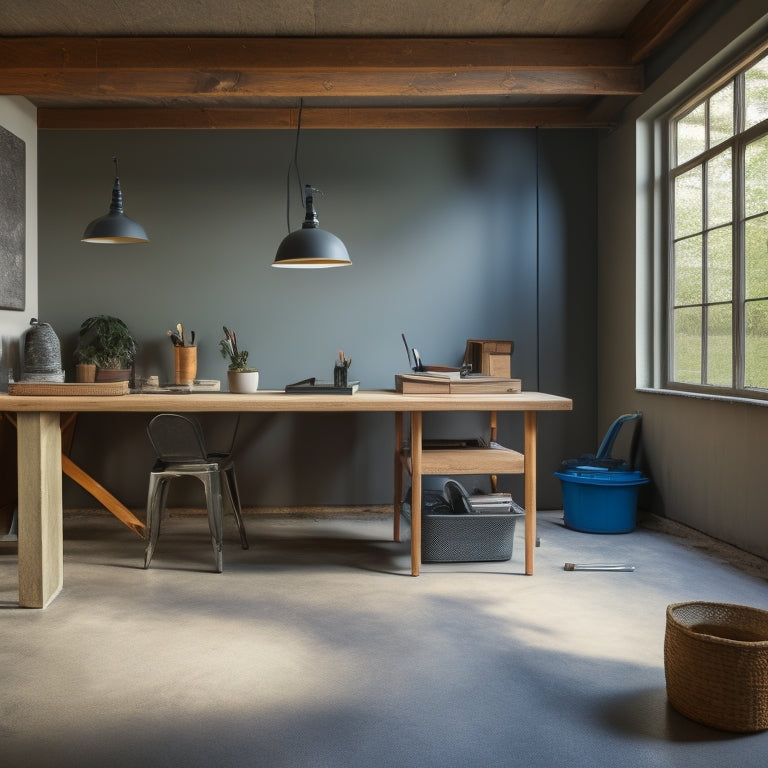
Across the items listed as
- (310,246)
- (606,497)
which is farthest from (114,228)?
(606,497)

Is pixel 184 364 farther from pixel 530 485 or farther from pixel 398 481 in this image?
pixel 530 485

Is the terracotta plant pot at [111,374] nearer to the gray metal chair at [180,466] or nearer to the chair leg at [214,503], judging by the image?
the gray metal chair at [180,466]

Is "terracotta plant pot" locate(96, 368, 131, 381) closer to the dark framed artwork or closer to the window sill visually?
the dark framed artwork

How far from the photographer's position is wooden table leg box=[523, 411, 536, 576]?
12.5 ft

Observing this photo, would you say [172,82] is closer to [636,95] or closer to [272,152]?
[272,152]

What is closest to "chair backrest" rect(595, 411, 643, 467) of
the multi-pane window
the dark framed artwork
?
the multi-pane window

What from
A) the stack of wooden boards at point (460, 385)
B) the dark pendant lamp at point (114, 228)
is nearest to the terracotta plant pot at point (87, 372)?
the dark pendant lamp at point (114, 228)

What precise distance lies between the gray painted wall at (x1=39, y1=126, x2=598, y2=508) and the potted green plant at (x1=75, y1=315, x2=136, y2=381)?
0.14m

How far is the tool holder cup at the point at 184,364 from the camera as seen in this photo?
5.22 m

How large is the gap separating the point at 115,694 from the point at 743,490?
10.6ft

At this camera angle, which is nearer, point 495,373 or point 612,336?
point 495,373

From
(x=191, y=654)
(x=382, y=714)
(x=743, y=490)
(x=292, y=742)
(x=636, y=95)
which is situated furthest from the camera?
(x=636, y=95)

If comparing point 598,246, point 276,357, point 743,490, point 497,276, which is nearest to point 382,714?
point 743,490

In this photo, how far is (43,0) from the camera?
4.02m
